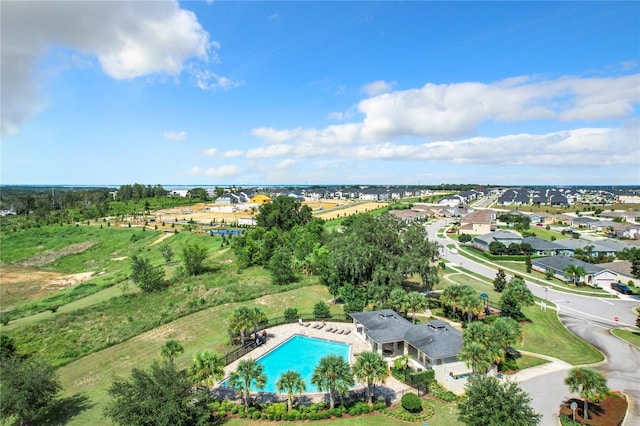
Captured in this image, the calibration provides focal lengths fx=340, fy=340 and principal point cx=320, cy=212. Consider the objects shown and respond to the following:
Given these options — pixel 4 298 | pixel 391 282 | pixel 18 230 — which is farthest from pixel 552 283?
pixel 18 230

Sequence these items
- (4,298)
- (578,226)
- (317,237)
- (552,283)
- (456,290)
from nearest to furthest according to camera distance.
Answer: (456,290), (552,283), (4,298), (317,237), (578,226)

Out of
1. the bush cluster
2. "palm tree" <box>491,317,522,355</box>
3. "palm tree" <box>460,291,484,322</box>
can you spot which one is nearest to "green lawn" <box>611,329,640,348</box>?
"palm tree" <box>460,291,484,322</box>

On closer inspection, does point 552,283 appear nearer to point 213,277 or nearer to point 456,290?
point 456,290

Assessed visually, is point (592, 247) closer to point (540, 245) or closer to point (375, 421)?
point (540, 245)

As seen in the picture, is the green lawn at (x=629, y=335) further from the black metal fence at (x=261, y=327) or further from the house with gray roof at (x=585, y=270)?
the black metal fence at (x=261, y=327)

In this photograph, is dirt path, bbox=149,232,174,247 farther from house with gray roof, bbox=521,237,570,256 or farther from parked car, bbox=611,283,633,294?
parked car, bbox=611,283,633,294

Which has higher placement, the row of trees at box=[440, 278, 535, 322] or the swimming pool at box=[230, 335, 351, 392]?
the row of trees at box=[440, 278, 535, 322]

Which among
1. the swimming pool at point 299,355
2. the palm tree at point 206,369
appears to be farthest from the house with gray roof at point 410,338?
the palm tree at point 206,369

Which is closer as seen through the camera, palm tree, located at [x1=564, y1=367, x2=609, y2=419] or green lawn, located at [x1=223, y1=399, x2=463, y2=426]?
palm tree, located at [x1=564, y1=367, x2=609, y2=419]

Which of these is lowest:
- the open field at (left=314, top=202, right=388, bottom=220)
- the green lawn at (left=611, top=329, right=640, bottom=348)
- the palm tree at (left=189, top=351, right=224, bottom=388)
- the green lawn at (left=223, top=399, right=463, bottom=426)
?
the green lawn at (left=611, top=329, right=640, bottom=348)
